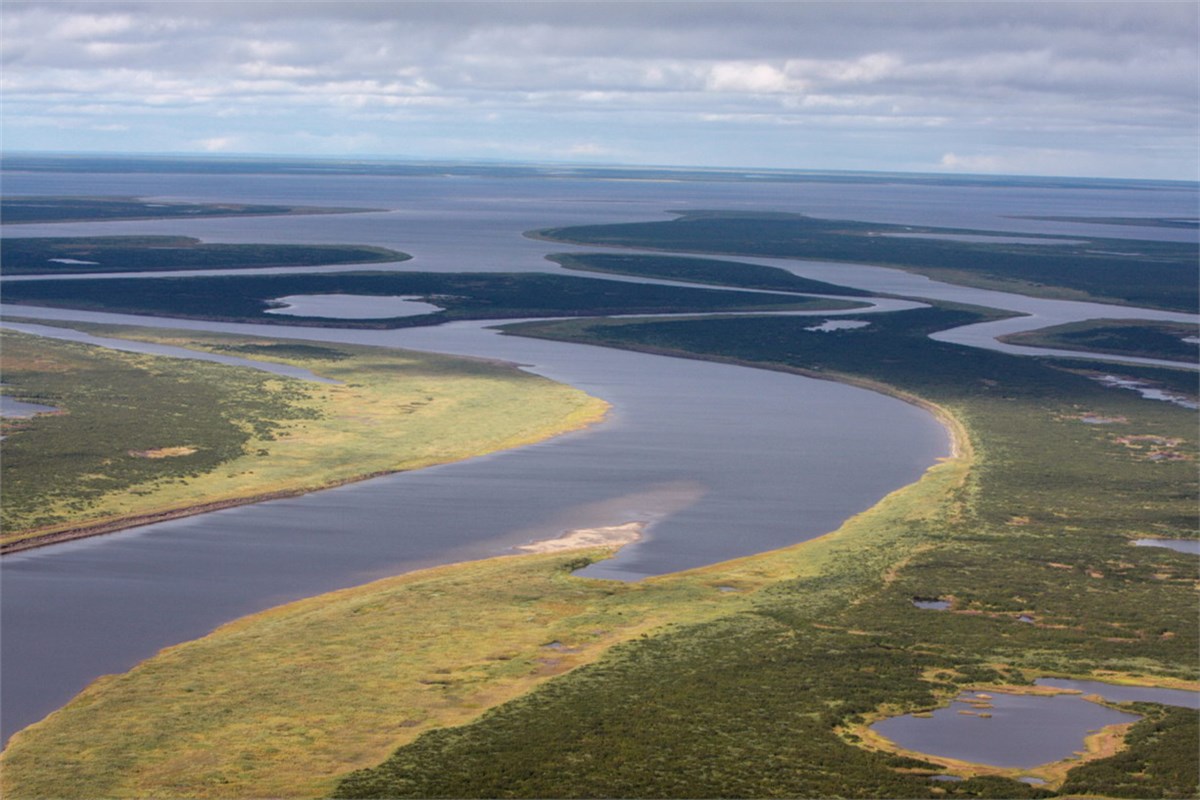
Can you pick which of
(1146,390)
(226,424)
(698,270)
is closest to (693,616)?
(226,424)

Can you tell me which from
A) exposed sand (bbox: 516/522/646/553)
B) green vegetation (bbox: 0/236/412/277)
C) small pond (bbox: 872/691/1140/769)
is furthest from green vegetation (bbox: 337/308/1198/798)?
green vegetation (bbox: 0/236/412/277)

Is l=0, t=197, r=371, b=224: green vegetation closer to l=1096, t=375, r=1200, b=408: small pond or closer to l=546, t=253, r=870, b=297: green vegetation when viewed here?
l=546, t=253, r=870, b=297: green vegetation

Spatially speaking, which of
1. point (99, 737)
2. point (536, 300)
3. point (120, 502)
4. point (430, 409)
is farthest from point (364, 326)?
point (99, 737)

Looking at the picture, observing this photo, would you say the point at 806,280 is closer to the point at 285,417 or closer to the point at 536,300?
the point at 536,300

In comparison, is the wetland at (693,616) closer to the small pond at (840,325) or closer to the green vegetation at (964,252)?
the small pond at (840,325)

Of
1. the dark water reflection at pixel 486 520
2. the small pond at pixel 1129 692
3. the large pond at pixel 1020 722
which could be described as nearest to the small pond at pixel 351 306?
the dark water reflection at pixel 486 520

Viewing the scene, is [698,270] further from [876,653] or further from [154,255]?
[876,653]
